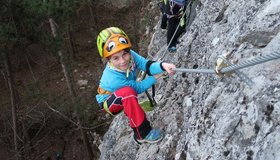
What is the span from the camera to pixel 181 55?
526 cm

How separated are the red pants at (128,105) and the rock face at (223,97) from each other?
38cm

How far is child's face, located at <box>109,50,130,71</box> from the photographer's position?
389 centimetres

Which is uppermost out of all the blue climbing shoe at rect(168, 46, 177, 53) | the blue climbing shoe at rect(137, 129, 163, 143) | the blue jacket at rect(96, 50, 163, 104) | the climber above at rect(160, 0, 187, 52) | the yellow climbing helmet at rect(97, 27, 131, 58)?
the yellow climbing helmet at rect(97, 27, 131, 58)

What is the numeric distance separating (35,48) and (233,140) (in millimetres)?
25339

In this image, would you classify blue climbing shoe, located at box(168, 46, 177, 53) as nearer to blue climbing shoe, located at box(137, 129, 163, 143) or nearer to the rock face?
the rock face

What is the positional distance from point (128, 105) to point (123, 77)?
0.34m

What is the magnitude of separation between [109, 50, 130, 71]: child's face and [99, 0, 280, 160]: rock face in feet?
2.80

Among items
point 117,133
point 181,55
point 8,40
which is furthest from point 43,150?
point 181,55

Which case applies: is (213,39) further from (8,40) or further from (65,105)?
(65,105)

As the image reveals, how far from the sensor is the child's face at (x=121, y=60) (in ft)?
12.8

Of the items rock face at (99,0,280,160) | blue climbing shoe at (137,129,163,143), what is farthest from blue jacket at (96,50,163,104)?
blue climbing shoe at (137,129,163,143)

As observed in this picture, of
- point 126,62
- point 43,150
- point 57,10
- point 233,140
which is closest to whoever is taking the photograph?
point 233,140

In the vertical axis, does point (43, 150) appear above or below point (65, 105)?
below

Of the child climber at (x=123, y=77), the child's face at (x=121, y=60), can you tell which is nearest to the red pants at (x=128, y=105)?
the child climber at (x=123, y=77)
